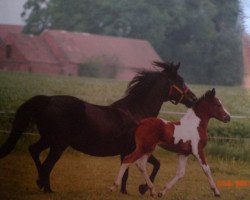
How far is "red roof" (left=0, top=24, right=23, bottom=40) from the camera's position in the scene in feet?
9.99

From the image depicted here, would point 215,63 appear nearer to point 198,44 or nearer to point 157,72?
point 198,44

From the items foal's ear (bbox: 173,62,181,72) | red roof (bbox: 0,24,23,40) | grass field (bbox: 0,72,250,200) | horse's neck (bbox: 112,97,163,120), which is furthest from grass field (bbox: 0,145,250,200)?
red roof (bbox: 0,24,23,40)

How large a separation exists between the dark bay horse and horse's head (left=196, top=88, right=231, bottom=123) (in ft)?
A: 0.27

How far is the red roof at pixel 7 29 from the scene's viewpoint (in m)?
3.04

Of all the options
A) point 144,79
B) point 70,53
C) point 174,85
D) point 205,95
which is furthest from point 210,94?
point 70,53

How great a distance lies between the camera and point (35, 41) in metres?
3.04

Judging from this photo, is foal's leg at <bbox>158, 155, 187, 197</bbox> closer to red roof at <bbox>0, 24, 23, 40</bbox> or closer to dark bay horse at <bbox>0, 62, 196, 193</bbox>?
dark bay horse at <bbox>0, 62, 196, 193</bbox>

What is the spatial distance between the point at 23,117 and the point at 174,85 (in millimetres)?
923

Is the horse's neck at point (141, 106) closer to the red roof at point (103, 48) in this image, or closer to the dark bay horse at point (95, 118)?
the dark bay horse at point (95, 118)

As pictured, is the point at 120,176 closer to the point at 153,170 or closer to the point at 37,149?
the point at 153,170

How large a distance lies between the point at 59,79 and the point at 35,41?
263 mm

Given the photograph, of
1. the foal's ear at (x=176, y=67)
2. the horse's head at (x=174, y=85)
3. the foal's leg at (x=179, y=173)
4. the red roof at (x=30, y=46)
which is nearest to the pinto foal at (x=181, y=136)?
the foal's leg at (x=179, y=173)

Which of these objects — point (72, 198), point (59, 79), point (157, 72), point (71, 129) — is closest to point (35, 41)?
point (59, 79)

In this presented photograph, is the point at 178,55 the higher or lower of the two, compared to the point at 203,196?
higher
